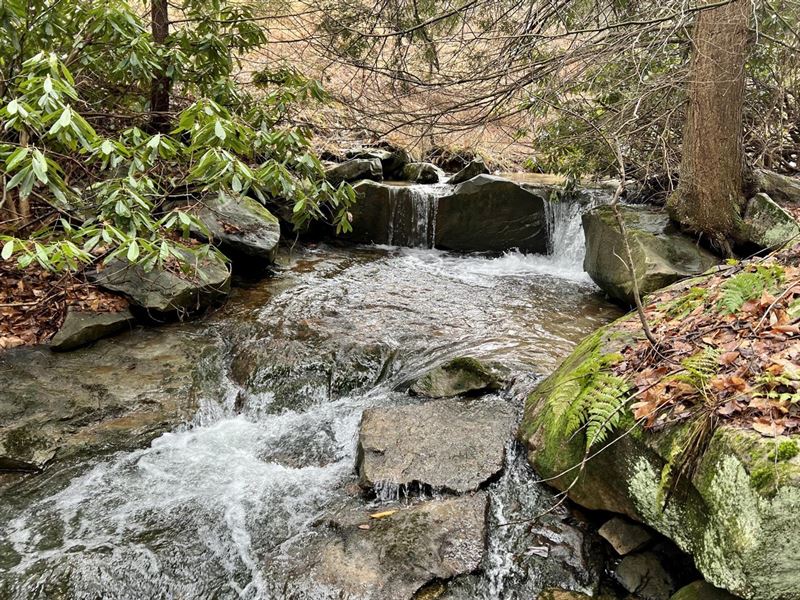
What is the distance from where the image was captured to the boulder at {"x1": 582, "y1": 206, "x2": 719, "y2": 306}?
6270 millimetres

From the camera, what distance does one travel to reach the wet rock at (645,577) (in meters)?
2.71

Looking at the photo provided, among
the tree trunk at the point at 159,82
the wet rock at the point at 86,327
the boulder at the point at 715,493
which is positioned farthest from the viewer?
the tree trunk at the point at 159,82

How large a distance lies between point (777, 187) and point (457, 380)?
530cm

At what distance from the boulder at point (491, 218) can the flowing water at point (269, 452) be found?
2180 millimetres

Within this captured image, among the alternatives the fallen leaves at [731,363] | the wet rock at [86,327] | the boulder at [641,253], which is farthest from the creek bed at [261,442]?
the fallen leaves at [731,363]

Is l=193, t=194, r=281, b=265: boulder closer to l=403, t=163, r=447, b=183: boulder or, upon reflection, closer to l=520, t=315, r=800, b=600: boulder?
l=520, t=315, r=800, b=600: boulder

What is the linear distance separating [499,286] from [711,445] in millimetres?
5711

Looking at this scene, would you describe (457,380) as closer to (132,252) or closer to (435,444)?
(435,444)

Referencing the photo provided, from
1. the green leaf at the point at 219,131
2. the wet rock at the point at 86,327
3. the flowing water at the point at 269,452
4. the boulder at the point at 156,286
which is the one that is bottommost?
the flowing water at the point at 269,452

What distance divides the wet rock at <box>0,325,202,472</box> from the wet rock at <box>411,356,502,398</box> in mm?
2116

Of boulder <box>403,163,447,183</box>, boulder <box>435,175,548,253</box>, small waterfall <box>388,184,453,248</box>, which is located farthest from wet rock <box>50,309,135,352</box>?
boulder <box>403,163,447,183</box>

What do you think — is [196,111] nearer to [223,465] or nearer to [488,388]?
[223,465]

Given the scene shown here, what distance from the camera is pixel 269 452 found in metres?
4.19

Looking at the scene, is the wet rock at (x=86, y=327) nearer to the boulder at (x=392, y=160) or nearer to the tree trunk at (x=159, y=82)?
the tree trunk at (x=159, y=82)
